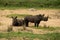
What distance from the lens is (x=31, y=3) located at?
36.4m

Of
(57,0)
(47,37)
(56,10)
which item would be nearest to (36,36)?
(47,37)

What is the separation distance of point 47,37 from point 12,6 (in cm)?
2037

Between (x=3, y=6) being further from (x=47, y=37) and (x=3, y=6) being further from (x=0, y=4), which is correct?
(x=47, y=37)

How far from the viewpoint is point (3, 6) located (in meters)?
35.1

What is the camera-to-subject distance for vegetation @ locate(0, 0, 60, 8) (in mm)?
35500

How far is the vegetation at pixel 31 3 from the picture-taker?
35.5m

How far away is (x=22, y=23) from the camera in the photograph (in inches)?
827

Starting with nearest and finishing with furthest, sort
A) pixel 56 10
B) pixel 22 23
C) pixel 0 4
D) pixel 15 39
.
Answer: pixel 15 39 → pixel 22 23 → pixel 56 10 → pixel 0 4

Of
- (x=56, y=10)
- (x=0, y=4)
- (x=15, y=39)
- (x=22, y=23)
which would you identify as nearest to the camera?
(x=15, y=39)

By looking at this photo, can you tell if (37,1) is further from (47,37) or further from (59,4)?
(47,37)

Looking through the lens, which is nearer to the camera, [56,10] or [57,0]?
[56,10]

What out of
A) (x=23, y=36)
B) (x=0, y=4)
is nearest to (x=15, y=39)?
(x=23, y=36)

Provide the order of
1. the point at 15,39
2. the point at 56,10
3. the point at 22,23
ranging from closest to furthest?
the point at 15,39 → the point at 22,23 → the point at 56,10

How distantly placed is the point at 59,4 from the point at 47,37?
21982mm
